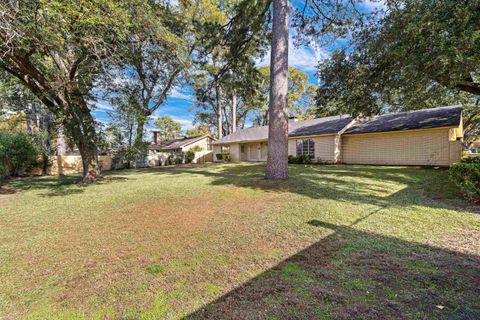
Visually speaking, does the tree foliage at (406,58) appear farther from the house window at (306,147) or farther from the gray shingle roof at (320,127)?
the house window at (306,147)

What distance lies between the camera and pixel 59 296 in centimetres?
237

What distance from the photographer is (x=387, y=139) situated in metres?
14.3

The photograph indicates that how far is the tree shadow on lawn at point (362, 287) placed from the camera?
6.45 ft

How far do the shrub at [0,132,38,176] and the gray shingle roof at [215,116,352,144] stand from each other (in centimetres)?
1589

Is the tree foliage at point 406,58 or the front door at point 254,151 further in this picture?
the front door at point 254,151

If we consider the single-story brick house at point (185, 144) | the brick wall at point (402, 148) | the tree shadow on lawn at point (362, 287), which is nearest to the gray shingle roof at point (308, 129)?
the brick wall at point (402, 148)

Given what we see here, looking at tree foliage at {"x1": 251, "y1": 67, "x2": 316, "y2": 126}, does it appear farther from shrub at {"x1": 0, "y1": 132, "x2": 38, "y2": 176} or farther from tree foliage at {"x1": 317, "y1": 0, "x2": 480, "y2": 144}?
shrub at {"x1": 0, "y1": 132, "x2": 38, "y2": 176}

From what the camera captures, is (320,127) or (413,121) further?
(320,127)

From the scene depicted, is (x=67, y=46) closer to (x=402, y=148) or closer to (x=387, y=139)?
(x=387, y=139)

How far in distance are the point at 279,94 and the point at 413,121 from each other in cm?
1135

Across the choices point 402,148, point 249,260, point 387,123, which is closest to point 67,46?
point 249,260

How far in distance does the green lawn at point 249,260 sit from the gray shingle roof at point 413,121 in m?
9.31

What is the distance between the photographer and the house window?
17234 millimetres

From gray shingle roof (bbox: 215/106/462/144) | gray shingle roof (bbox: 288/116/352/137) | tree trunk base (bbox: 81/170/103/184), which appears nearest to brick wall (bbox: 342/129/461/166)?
gray shingle roof (bbox: 215/106/462/144)
